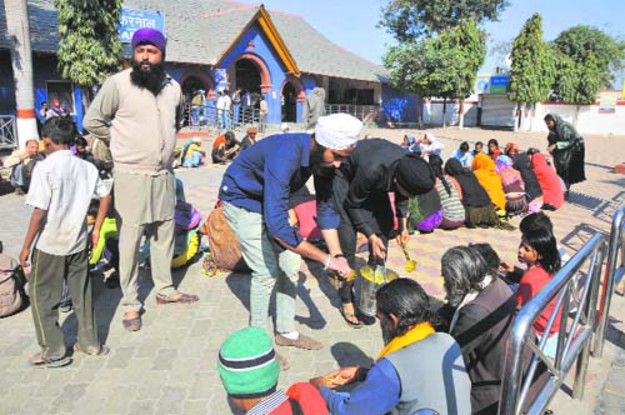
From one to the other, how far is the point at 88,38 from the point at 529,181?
12647 millimetres

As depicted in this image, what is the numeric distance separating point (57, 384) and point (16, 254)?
3158 millimetres

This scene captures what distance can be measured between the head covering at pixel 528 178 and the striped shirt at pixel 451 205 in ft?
6.01

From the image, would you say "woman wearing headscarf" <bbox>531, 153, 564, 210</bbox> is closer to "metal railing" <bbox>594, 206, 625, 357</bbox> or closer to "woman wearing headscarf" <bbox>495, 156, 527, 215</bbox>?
"woman wearing headscarf" <bbox>495, 156, 527, 215</bbox>

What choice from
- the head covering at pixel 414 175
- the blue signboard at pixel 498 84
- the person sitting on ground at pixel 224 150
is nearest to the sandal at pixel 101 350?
the head covering at pixel 414 175

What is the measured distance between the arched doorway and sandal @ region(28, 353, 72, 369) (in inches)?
883

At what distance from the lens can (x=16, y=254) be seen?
566 cm

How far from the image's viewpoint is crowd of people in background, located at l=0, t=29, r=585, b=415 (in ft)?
5.98

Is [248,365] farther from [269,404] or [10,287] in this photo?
[10,287]

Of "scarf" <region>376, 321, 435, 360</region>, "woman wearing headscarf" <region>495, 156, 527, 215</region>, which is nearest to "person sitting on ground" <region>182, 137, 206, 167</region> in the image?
"woman wearing headscarf" <region>495, 156, 527, 215</region>

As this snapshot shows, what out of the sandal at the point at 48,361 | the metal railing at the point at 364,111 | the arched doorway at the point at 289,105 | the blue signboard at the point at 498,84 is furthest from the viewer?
the blue signboard at the point at 498,84

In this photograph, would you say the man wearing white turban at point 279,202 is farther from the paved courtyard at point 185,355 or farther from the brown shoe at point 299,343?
the paved courtyard at point 185,355

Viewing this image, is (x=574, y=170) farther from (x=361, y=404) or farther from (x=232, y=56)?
(x=232, y=56)

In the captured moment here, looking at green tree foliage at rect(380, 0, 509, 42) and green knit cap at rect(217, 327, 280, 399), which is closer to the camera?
green knit cap at rect(217, 327, 280, 399)

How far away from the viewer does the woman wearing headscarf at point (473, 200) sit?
270 inches
